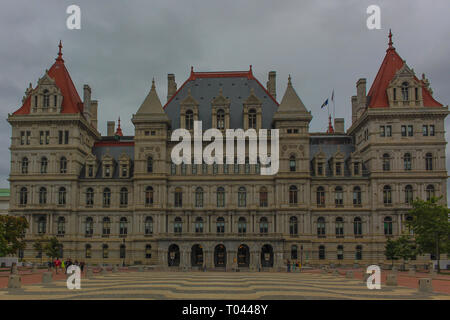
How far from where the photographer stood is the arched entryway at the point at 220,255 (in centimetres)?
8219

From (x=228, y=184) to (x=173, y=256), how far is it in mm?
14237

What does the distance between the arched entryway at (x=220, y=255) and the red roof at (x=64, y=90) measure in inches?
1302

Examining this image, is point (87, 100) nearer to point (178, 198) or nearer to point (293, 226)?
point (178, 198)

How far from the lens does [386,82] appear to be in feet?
286

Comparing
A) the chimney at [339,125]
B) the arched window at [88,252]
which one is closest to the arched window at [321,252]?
the chimney at [339,125]

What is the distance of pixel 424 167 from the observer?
82812 mm

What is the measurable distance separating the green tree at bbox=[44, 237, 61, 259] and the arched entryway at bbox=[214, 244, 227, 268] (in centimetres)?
2365

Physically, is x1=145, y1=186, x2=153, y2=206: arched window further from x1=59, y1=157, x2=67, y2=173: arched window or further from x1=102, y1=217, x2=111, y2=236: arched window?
x1=59, y1=157, x2=67, y2=173: arched window

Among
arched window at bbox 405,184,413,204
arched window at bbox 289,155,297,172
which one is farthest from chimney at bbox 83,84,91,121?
arched window at bbox 405,184,413,204

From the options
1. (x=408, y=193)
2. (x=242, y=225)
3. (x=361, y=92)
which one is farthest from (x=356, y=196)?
(x=242, y=225)

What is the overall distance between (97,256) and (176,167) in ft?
62.6
